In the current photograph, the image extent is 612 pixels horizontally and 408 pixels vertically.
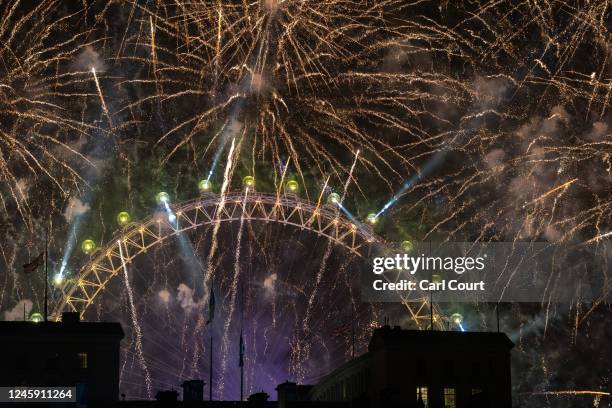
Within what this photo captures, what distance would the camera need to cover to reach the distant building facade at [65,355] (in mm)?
112562

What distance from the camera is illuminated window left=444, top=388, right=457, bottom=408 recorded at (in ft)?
377

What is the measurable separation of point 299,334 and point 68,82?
37.2m

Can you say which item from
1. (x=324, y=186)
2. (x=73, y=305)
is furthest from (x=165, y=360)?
(x=324, y=186)

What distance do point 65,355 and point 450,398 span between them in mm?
28613

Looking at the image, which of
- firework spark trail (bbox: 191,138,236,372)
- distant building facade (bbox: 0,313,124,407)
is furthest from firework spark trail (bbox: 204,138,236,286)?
distant building facade (bbox: 0,313,124,407)

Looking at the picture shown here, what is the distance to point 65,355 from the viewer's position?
371ft

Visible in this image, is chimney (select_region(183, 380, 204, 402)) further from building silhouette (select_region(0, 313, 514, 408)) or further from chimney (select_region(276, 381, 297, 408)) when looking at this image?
chimney (select_region(276, 381, 297, 408))

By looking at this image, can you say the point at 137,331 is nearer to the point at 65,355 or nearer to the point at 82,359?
the point at 82,359

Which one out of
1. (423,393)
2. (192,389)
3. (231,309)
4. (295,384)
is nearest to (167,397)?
(192,389)

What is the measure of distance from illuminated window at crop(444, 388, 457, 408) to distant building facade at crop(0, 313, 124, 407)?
24373 mm

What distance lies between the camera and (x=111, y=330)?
11338 centimetres

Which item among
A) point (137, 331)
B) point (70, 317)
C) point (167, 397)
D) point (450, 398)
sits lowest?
point (167, 397)

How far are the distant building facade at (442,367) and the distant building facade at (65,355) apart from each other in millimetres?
18579

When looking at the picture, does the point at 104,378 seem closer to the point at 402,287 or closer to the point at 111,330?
the point at 111,330
